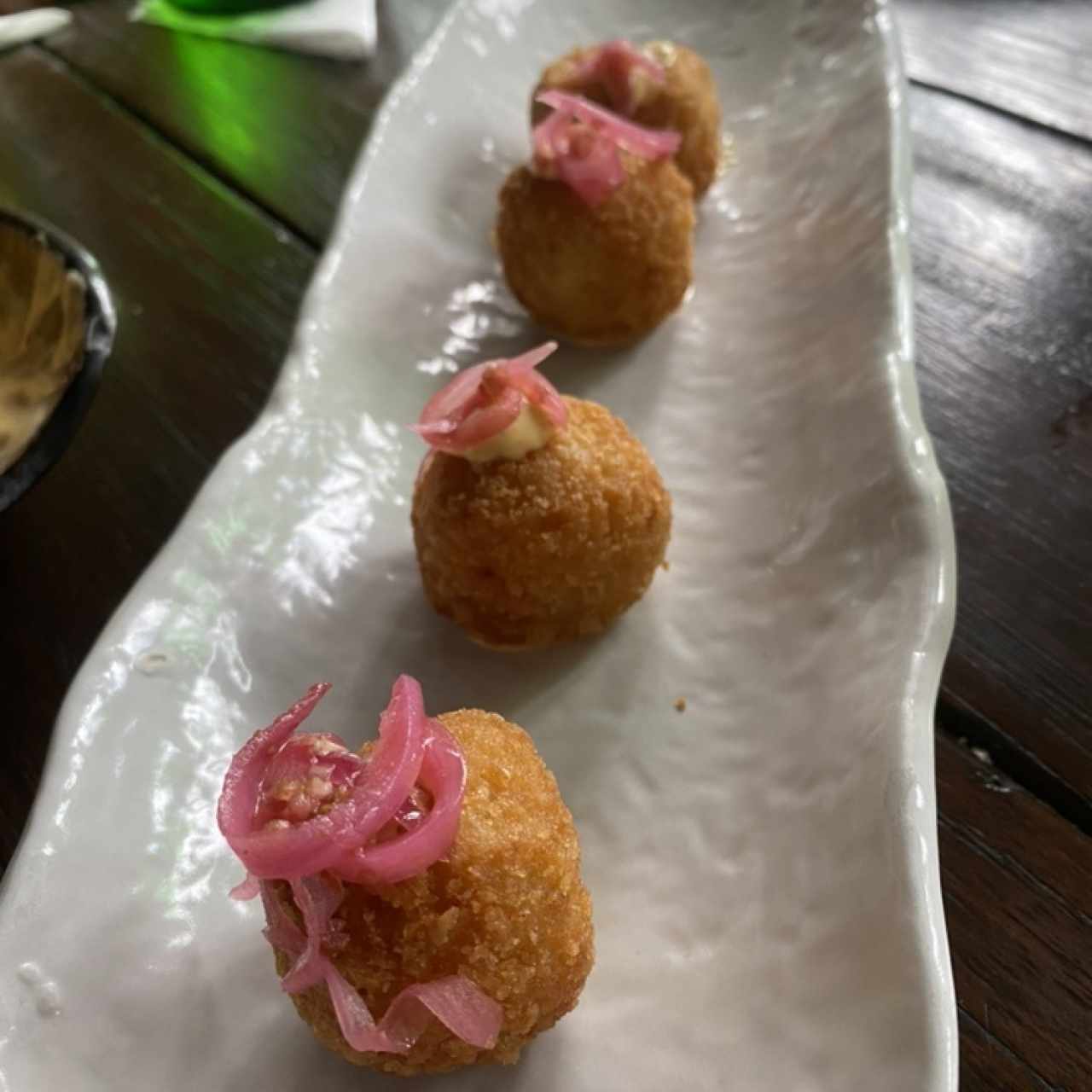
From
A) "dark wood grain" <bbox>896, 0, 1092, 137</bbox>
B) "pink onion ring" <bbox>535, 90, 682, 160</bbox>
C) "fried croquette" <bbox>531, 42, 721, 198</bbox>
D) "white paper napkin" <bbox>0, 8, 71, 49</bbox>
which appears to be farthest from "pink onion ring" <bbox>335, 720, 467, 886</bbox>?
"white paper napkin" <bbox>0, 8, 71, 49</bbox>

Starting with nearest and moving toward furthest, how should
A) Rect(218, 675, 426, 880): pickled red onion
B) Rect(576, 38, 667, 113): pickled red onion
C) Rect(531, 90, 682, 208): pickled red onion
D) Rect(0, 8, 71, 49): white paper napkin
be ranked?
Rect(218, 675, 426, 880): pickled red onion
Rect(531, 90, 682, 208): pickled red onion
Rect(576, 38, 667, 113): pickled red onion
Rect(0, 8, 71, 49): white paper napkin

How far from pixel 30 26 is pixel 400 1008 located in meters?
2.62

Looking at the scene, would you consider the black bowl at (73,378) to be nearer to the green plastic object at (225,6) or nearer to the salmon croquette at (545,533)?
the salmon croquette at (545,533)

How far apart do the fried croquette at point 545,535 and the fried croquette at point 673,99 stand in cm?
72

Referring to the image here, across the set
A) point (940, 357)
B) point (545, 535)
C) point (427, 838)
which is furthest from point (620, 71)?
point (427, 838)

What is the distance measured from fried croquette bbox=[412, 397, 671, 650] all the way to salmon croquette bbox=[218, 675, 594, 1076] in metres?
0.31

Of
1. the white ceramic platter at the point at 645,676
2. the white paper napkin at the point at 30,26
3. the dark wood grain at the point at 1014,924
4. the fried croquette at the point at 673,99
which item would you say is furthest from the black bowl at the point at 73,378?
the white paper napkin at the point at 30,26

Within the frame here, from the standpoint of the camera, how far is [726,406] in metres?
1.49

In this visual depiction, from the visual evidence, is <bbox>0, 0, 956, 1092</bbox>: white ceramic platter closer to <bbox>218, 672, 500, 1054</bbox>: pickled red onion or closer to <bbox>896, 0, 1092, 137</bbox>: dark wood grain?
<bbox>218, 672, 500, 1054</bbox>: pickled red onion

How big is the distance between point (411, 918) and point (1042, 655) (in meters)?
0.79

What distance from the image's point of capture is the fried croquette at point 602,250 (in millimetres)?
1511

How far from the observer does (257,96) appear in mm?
2309

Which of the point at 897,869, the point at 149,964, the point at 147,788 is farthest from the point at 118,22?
the point at 897,869

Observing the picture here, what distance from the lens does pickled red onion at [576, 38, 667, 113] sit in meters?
1.69
